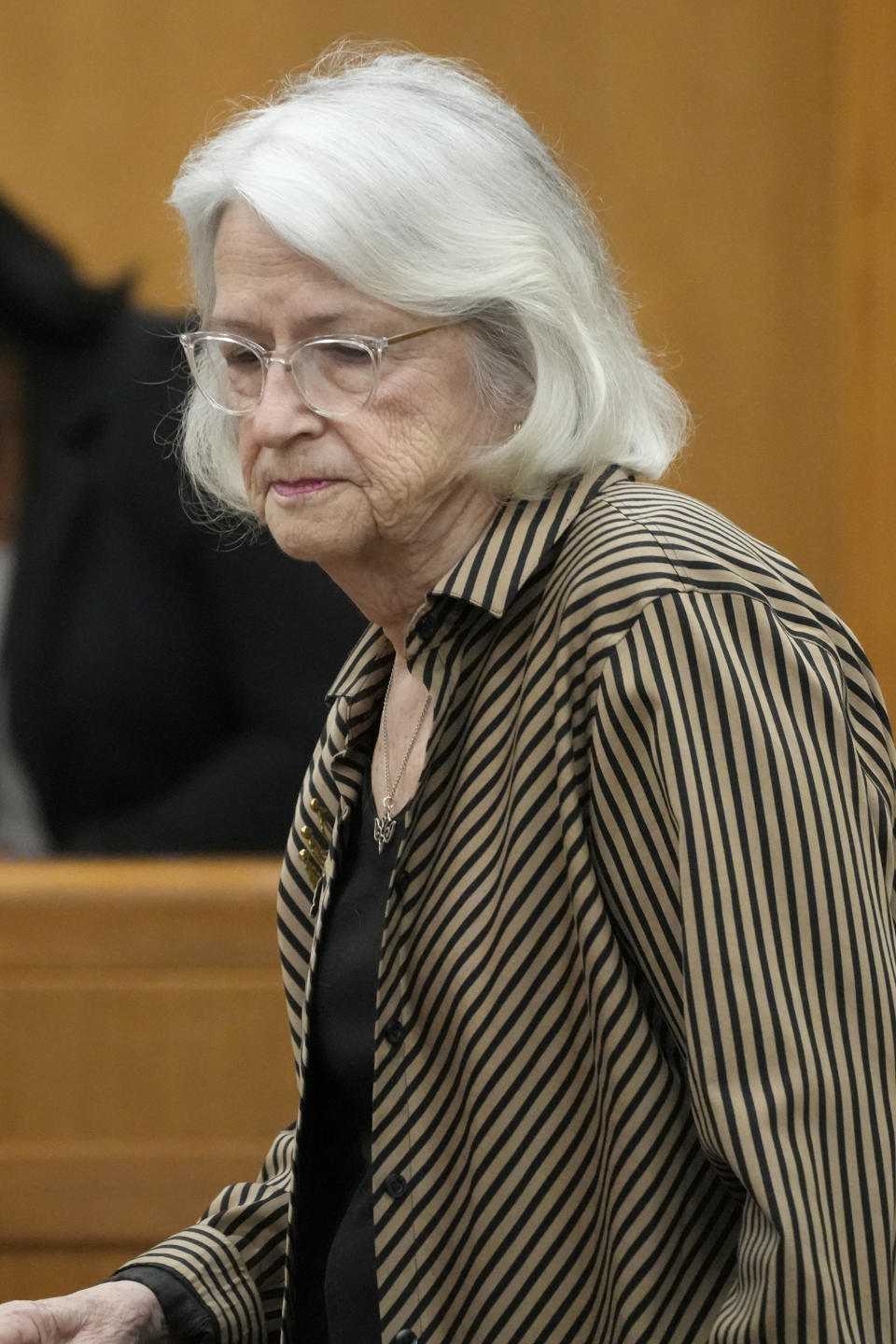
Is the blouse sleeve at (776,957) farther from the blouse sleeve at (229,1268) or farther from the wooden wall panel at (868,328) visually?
the wooden wall panel at (868,328)

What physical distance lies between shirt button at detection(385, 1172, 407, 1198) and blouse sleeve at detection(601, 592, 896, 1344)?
247mm

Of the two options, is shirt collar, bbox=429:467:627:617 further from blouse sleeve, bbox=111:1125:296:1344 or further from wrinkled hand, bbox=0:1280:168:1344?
wrinkled hand, bbox=0:1280:168:1344

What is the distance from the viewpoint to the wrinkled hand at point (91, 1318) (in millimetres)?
1363

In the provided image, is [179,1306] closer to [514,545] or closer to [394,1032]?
[394,1032]

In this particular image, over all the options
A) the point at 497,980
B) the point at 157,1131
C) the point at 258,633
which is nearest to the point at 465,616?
the point at 497,980

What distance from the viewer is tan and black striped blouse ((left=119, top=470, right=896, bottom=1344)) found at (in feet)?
3.38

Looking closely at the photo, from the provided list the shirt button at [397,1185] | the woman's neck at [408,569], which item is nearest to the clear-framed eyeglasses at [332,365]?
the woman's neck at [408,569]

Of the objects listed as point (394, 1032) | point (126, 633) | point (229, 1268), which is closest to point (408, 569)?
point (394, 1032)

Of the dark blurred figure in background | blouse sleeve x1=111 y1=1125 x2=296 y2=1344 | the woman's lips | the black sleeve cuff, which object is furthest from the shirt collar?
the dark blurred figure in background

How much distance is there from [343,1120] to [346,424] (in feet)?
1.88

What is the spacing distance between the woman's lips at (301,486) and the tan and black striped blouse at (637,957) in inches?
5.5

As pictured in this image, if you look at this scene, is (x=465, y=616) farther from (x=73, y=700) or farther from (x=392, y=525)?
(x=73, y=700)

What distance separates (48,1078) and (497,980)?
6.62 feet

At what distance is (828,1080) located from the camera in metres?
1.03
